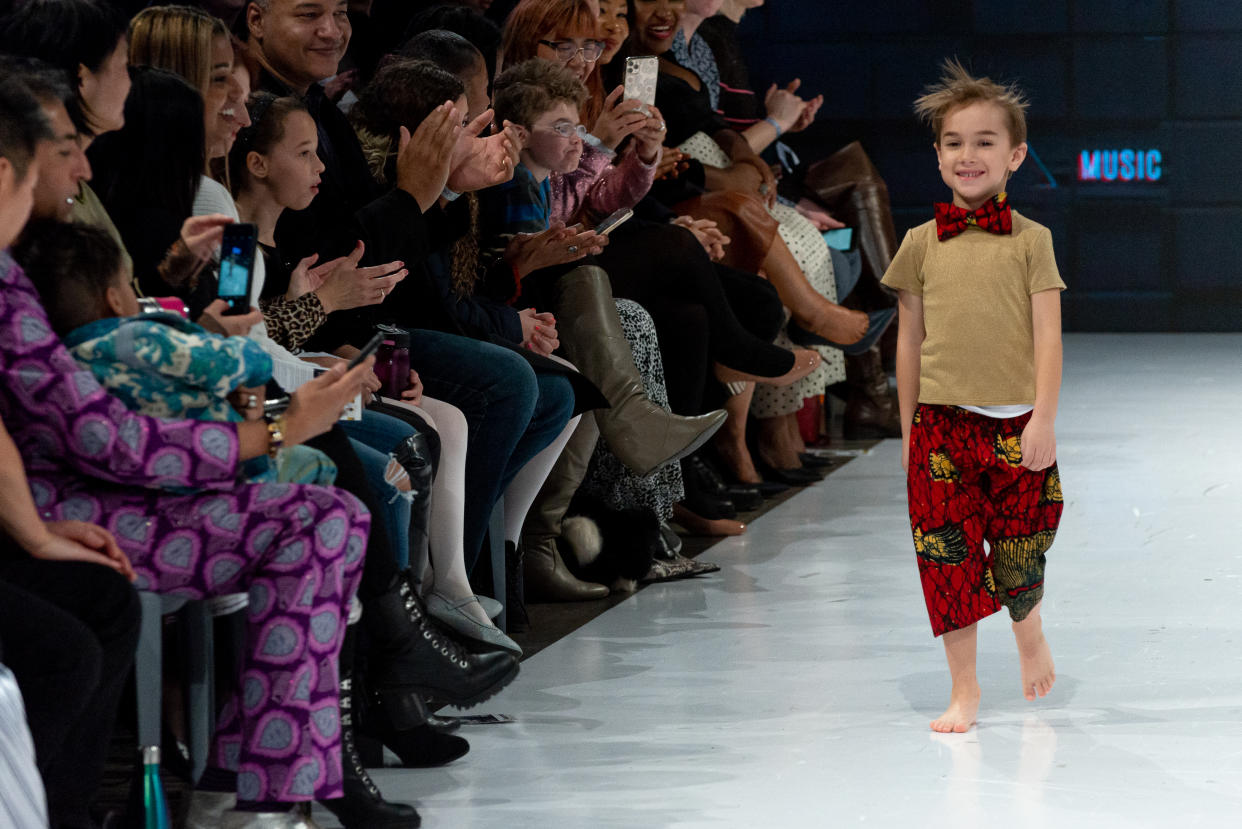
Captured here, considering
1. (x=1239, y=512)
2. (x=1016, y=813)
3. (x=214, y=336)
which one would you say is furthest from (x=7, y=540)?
(x=1239, y=512)

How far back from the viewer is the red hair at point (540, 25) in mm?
3896

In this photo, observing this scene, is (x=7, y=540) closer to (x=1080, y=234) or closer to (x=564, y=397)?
(x=564, y=397)

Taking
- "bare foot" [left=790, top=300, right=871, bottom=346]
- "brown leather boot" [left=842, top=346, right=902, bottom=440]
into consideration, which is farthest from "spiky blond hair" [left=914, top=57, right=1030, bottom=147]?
"brown leather boot" [left=842, top=346, right=902, bottom=440]

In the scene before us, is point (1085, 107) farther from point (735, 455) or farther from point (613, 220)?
point (613, 220)

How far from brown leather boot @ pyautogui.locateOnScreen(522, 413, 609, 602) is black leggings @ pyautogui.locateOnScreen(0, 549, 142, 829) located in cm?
171

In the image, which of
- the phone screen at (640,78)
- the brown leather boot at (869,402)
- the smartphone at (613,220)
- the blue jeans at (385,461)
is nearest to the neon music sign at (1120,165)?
the brown leather boot at (869,402)

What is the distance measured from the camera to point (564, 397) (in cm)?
322

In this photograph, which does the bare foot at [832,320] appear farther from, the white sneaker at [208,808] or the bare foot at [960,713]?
the white sneaker at [208,808]

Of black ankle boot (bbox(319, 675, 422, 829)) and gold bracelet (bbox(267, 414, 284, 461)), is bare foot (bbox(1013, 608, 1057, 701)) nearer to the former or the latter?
black ankle boot (bbox(319, 675, 422, 829))

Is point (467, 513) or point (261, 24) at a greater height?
point (261, 24)

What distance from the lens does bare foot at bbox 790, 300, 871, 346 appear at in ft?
15.6

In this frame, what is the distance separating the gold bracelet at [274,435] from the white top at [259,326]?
0.49 m

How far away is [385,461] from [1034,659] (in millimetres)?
1014

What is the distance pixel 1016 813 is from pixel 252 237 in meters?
1.19
